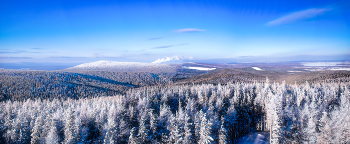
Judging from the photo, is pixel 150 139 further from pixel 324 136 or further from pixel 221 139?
pixel 324 136

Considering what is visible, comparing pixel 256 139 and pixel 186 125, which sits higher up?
pixel 186 125

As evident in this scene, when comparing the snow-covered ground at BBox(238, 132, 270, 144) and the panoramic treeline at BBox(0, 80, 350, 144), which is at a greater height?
the panoramic treeline at BBox(0, 80, 350, 144)

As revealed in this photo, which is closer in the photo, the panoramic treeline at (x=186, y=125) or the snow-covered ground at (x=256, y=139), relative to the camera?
the panoramic treeline at (x=186, y=125)

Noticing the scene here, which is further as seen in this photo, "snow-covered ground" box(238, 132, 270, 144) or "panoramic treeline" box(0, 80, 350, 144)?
"snow-covered ground" box(238, 132, 270, 144)

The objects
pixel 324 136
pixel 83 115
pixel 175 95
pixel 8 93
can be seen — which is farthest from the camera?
pixel 8 93

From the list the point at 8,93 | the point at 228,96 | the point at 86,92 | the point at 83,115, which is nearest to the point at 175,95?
the point at 228,96

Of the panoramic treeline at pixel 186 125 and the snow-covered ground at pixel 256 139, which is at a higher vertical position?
the panoramic treeline at pixel 186 125

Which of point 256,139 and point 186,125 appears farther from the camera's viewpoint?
point 256,139

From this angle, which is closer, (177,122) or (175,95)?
(177,122)
